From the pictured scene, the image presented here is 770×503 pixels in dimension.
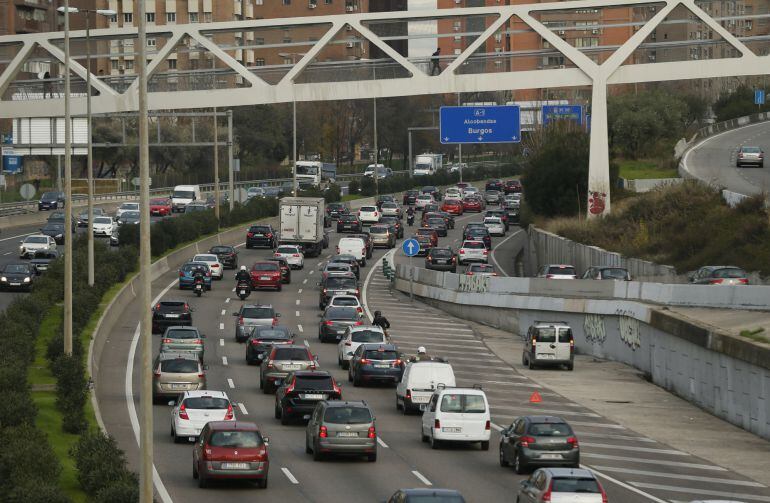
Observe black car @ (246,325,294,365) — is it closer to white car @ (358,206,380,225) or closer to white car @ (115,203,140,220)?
white car @ (115,203,140,220)

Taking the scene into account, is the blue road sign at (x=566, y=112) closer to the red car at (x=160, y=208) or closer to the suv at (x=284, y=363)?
the red car at (x=160, y=208)

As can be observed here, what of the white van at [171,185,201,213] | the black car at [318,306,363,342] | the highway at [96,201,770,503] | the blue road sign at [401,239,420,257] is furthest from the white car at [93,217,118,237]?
the black car at [318,306,363,342]

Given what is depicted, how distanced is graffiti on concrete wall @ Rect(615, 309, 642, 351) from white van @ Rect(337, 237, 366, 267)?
32493 mm

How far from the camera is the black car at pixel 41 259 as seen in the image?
232 feet

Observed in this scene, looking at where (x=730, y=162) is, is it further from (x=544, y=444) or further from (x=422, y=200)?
(x=544, y=444)

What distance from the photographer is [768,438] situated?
36625 millimetres

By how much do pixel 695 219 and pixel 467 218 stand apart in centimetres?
5255

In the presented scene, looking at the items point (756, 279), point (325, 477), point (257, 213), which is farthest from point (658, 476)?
point (257, 213)

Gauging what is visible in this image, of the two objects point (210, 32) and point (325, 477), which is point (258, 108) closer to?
point (210, 32)

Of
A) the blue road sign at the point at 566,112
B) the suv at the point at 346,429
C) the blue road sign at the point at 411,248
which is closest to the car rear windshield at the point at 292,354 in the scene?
the suv at the point at 346,429

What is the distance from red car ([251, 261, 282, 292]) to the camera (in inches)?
2751

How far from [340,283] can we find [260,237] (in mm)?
27038

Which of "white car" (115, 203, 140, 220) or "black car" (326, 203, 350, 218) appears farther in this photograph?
"black car" (326, 203, 350, 218)

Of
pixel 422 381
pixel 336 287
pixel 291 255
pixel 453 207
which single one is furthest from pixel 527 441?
pixel 453 207
